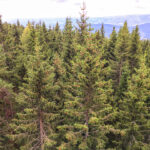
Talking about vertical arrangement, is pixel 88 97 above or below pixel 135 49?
below

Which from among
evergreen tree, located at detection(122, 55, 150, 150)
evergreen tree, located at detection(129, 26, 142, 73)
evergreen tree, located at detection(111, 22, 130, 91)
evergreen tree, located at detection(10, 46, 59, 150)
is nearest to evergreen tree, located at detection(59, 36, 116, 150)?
evergreen tree, located at detection(10, 46, 59, 150)

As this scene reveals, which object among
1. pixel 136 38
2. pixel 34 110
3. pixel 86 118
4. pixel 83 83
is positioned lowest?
pixel 86 118

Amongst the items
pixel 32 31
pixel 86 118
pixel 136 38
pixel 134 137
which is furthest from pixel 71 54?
pixel 136 38

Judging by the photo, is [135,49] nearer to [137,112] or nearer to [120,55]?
[120,55]

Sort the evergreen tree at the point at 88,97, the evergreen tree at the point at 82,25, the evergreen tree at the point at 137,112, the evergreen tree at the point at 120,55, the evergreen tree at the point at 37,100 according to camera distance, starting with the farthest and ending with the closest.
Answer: the evergreen tree at the point at 120,55 < the evergreen tree at the point at 82,25 < the evergreen tree at the point at 137,112 < the evergreen tree at the point at 37,100 < the evergreen tree at the point at 88,97

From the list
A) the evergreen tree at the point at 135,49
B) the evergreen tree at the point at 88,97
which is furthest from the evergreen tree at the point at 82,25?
the evergreen tree at the point at 135,49

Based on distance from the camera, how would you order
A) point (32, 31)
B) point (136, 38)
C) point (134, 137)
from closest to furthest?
point (134, 137), point (32, 31), point (136, 38)

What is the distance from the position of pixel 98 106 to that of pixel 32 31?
56.3 ft

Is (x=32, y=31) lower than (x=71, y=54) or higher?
higher

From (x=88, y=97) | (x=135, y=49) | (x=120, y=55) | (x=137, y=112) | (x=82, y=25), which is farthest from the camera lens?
(x=135, y=49)

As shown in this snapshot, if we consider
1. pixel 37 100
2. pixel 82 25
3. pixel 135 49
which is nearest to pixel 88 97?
pixel 37 100

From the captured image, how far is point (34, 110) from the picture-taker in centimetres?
1162

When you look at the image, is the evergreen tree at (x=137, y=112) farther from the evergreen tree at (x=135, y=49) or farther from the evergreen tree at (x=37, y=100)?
the evergreen tree at (x=135, y=49)

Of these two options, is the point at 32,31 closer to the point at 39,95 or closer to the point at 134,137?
the point at 39,95
